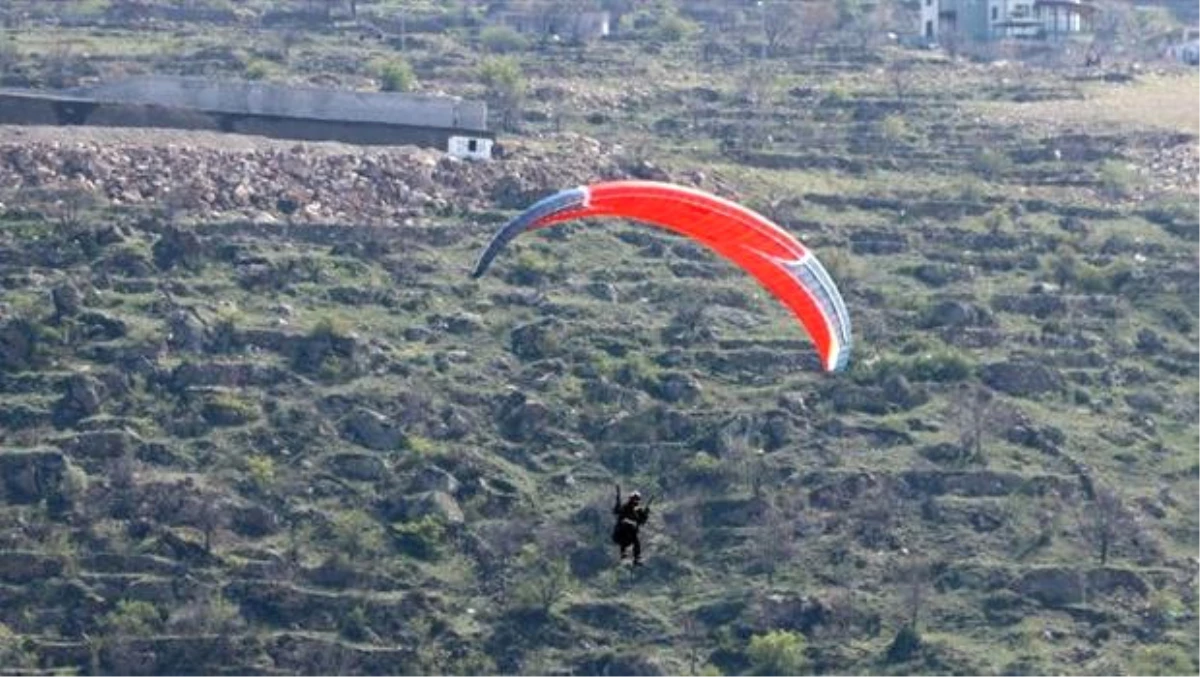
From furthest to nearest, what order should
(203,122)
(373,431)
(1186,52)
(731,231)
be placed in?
(1186,52) → (203,122) → (373,431) → (731,231)

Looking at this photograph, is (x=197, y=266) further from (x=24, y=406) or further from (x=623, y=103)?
(x=623, y=103)

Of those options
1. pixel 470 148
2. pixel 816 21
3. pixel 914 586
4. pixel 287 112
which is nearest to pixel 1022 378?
pixel 914 586

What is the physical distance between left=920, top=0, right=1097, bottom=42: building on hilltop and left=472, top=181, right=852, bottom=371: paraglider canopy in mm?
51632

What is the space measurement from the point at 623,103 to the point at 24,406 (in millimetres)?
23211

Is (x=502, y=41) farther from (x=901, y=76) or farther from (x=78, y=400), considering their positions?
(x=78, y=400)

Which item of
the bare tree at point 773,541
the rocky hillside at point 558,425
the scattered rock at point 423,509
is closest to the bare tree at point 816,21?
the rocky hillside at point 558,425

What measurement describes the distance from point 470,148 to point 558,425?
447 inches

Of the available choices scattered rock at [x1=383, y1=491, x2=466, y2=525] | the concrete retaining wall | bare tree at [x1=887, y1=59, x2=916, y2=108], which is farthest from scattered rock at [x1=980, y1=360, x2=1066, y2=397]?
bare tree at [x1=887, y1=59, x2=916, y2=108]

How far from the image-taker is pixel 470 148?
7838cm

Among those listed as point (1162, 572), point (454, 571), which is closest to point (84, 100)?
point (454, 571)

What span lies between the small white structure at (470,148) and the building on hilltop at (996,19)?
23.6m

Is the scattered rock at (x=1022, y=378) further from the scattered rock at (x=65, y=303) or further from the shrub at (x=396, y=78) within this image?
the shrub at (x=396, y=78)

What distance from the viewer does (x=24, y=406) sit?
66438 millimetres

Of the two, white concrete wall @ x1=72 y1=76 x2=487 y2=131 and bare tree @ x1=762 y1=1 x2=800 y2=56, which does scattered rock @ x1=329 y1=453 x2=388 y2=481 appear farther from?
bare tree @ x1=762 y1=1 x2=800 y2=56
